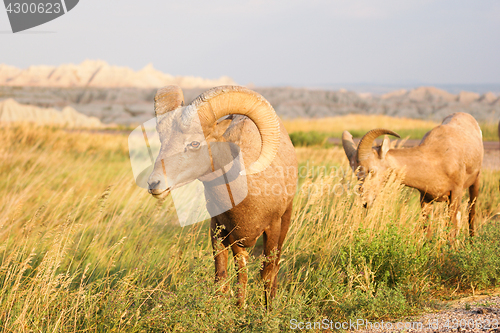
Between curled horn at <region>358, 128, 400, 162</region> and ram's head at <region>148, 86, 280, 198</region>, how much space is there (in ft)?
9.47

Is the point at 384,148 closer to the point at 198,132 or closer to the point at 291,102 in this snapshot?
the point at 198,132

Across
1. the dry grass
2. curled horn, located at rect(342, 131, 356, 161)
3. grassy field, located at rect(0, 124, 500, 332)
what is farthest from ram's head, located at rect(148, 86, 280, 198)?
the dry grass

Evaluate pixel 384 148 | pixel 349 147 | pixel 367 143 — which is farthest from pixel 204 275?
pixel 349 147

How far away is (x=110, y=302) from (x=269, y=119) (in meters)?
2.15

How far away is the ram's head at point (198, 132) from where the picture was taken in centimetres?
296

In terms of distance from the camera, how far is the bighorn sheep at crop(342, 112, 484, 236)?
575 cm

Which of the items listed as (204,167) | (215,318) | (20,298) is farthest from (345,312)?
(20,298)

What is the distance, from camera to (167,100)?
3.31 m

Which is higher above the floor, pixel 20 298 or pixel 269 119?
pixel 269 119

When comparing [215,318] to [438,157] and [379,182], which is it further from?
[438,157]

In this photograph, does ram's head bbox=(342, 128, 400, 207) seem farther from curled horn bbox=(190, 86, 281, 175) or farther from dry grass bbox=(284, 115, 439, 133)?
dry grass bbox=(284, 115, 439, 133)

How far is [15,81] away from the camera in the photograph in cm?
9075

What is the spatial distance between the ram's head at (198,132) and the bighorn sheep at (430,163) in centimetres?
280

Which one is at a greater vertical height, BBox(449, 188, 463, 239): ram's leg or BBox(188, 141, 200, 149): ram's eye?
BBox(188, 141, 200, 149): ram's eye
